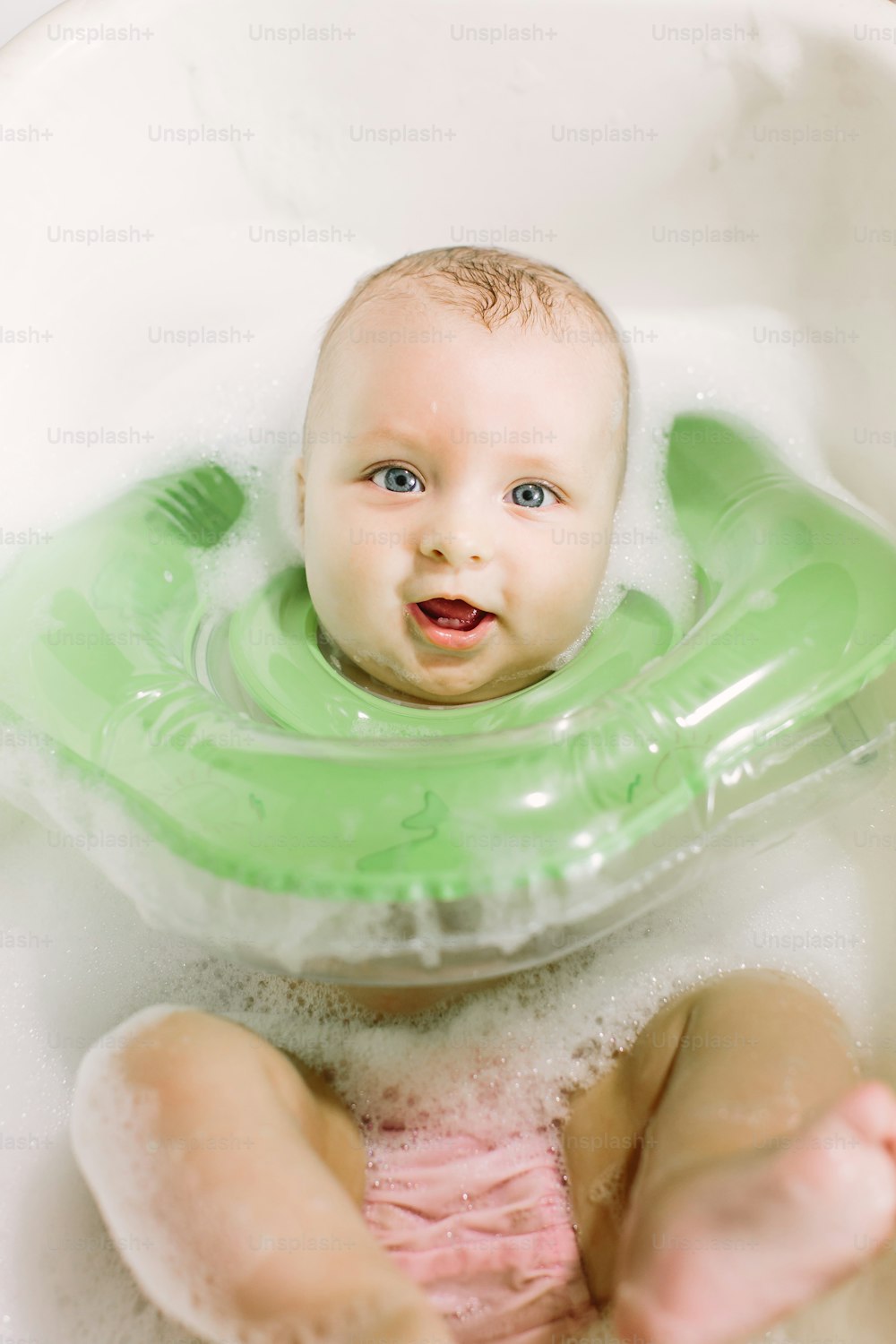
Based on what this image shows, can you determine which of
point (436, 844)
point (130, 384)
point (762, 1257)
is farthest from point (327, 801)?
point (130, 384)

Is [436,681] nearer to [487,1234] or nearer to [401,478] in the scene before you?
[401,478]

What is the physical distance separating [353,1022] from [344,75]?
42.0 inches

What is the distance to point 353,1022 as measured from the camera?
3.48ft

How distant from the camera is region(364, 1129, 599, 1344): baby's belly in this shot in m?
0.89

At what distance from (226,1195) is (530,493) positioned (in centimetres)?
62

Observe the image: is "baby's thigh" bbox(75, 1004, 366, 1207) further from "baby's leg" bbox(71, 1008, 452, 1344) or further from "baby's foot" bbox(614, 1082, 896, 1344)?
"baby's foot" bbox(614, 1082, 896, 1344)

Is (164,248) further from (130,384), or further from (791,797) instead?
(791,797)

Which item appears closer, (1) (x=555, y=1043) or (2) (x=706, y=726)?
(2) (x=706, y=726)

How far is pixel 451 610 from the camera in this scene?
3.43ft

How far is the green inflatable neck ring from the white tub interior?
23 cm

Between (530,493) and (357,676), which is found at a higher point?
(530,493)

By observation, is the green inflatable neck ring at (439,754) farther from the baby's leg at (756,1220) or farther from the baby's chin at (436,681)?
the baby's leg at (756,1220)

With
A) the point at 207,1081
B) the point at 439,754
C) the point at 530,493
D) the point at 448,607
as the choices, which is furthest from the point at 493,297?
the point at 207,1081

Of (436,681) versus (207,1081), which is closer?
(207,1081)
